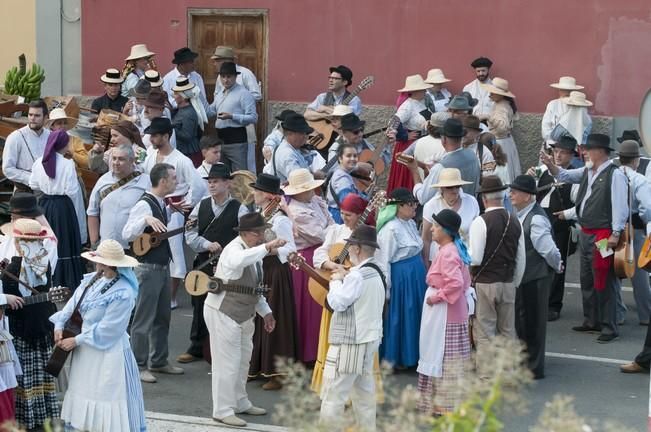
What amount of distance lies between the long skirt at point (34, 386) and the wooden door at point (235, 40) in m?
8.67

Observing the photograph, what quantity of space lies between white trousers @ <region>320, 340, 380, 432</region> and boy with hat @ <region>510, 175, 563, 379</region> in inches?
98.2

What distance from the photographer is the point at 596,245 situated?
12.5 m

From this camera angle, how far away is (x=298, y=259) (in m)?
9.45

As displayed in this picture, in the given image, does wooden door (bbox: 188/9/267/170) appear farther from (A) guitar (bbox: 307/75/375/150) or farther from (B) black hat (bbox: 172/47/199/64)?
(A) guitar (bbox: 307/75/375/150)

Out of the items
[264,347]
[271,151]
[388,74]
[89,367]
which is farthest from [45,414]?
[388,74]

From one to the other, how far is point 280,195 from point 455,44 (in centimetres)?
711

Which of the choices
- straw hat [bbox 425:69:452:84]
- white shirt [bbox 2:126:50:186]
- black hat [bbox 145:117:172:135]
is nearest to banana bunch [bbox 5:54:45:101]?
white shirt [bbox 2:126:50:186]

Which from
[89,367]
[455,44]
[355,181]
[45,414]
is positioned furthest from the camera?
[455,44]

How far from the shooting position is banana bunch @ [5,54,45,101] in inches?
734

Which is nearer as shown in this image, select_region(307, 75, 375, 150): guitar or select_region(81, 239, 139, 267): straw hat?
select_region(81, 239, 139, 267): straw hat

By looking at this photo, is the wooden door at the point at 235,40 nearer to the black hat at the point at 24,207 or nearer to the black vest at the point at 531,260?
the black vest at the point at 531,260

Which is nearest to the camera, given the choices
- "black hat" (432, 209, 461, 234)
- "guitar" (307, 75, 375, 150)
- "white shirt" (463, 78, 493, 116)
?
"black hat" (432, 209, 461, 234)

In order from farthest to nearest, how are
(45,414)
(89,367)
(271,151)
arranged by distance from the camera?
(271,151) < (45,414) < (89,367)

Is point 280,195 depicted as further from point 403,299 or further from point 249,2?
point 249,2
